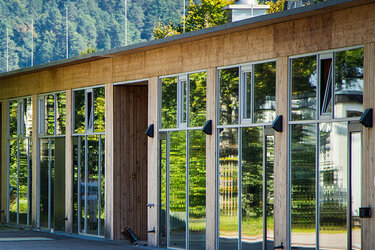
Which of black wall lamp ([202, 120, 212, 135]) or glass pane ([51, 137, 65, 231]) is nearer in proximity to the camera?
black wall lamp ([202, 120, 212, 135])

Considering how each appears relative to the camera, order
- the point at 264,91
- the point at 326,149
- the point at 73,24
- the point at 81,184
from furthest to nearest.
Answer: the point at 73,24
the point at 81,184
the point at 264,91
the point at 326,149

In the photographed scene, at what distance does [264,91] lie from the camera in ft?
48.2

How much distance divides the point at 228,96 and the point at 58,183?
8.60 metres

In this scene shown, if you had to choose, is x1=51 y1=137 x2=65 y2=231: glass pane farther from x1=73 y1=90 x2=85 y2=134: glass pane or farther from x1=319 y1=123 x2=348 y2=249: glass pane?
x1=319 y1=123 x2=348 y2=249: glass pane

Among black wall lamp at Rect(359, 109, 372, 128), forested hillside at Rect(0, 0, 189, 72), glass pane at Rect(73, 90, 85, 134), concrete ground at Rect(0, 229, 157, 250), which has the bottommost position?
concrete ground at Rect(0, 229, 157, 250)

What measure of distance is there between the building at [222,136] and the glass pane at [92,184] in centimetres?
4

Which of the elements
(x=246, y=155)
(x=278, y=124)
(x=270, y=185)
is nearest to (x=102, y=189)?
(x=246, y=155)

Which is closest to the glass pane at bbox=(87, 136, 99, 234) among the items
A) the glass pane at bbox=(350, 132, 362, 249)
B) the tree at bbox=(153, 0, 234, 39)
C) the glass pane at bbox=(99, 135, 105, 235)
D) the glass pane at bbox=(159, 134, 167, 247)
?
the glass pane at bbox=(99, 135, 105, 235)

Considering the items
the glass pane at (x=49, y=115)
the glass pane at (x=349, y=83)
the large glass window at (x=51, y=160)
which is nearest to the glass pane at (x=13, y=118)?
the large glass window at (x=51, y=160)

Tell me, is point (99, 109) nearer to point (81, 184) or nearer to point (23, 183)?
point (81, 184)

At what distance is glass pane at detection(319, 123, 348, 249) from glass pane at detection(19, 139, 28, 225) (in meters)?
13.6

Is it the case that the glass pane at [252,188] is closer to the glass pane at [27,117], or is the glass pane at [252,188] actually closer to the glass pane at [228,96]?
the glass pane at [228,96]

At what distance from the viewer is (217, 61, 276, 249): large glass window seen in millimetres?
14555

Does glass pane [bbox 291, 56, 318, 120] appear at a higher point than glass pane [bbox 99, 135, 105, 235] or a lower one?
higher
